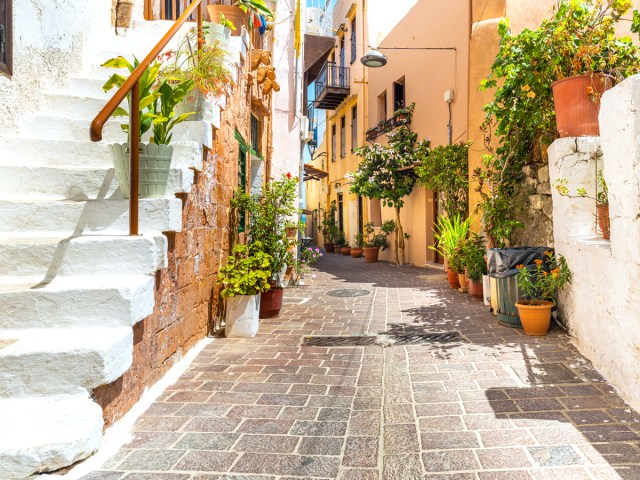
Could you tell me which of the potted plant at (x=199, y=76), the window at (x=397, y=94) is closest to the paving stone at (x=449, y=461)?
the potted plant at (x=199, y=76)

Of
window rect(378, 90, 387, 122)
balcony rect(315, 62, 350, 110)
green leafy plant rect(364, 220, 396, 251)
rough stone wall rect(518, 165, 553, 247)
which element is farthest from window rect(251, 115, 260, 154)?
balcony rect(315, 62, 350, 110)

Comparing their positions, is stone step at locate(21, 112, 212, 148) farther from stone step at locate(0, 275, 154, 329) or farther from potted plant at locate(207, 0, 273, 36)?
potted plant at locate(207, 0, 273, 36)

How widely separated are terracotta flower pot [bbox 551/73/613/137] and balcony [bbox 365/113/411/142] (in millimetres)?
8161

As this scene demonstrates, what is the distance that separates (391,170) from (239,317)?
7.94 m

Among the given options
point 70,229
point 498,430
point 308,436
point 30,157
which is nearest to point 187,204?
point 70,229

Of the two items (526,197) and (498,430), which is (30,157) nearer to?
(498,430)

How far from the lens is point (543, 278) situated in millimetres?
4434

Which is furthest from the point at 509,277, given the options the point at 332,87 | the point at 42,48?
the point at 332,87

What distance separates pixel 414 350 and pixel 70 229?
291 centimetres

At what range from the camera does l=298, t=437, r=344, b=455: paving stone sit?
2209 mm

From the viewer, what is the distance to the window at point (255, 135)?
7230mm

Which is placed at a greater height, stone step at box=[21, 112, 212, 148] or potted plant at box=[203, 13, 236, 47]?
potted plant at box=[203, 13, 236, 47]

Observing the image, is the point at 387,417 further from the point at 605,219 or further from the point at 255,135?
the point at 255,135

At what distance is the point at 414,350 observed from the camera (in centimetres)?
398
